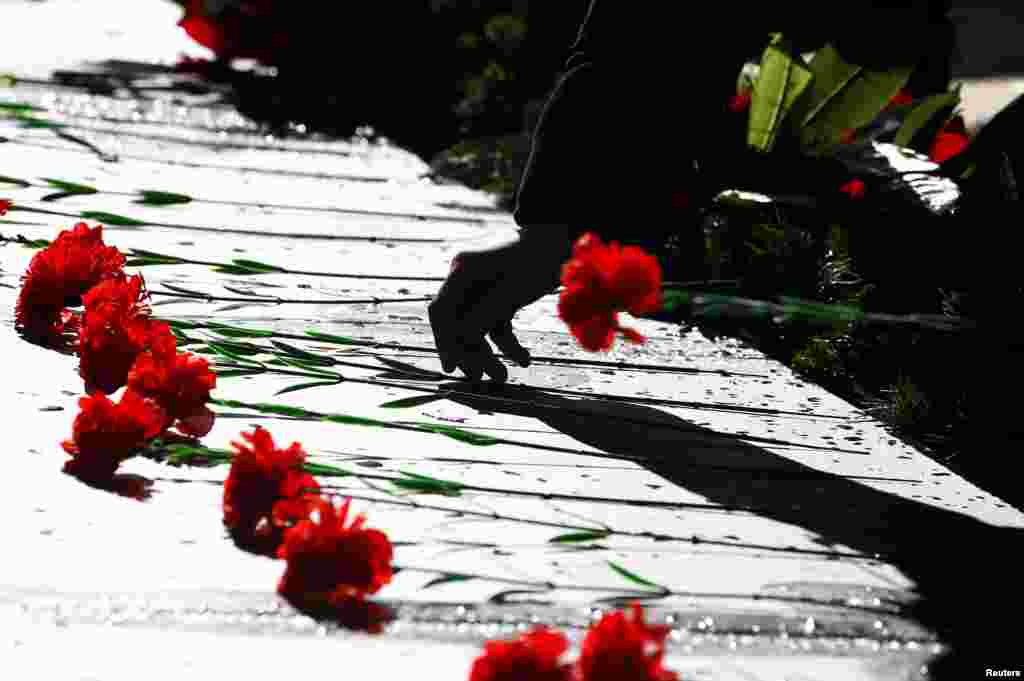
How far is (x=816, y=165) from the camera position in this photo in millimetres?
4074

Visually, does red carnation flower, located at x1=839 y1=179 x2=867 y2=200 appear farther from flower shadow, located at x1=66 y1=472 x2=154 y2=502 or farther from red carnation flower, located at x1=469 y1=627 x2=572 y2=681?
red carnation flower, located at x1=469 y1=627 x2=572 y2=681

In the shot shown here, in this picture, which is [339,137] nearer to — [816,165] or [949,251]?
[816,165]

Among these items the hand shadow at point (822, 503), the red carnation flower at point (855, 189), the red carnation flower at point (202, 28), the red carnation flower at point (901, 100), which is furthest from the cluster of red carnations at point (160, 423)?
the red carnation flower at point (202, 28)

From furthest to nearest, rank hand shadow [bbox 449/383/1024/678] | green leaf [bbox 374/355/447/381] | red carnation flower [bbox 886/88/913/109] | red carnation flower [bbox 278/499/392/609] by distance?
red carnation flower [bbox 886/88/913/109]
green leaf [bbox 374/355/447/381]
hand shadow [bbox 449/383/1024/678]
red carnation flower [bbox 278/499/392/609]

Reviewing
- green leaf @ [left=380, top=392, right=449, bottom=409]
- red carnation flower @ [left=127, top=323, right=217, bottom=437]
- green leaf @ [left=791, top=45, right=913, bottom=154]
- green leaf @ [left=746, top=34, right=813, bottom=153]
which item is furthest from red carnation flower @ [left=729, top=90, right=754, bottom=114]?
red carnation flower @ [left=127, top=323, right=217, bottom=437]

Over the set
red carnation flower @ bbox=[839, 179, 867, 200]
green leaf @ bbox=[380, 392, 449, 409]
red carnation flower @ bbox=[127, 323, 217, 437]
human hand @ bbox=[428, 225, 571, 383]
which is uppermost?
red carnation flower @ bbox=[839, 179, 867, 200]

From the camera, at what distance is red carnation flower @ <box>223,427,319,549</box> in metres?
2.23

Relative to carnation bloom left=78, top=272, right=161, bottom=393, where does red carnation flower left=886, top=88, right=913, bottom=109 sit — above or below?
above

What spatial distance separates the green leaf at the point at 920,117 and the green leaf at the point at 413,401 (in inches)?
63.8

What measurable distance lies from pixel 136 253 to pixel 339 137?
2940mm

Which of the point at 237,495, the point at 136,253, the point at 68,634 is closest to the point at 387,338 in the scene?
the point at 136,253

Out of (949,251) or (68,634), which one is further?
(949,251)

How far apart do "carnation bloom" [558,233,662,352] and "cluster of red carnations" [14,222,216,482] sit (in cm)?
73

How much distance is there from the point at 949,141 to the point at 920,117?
15cm
